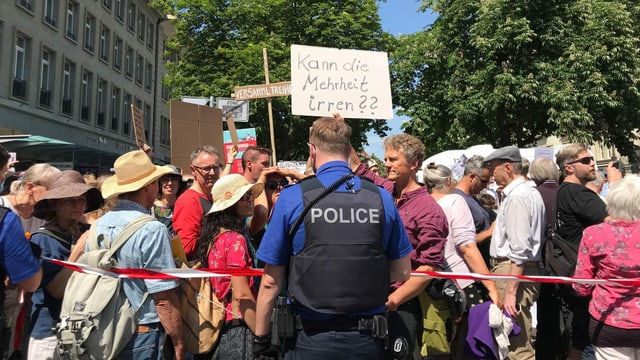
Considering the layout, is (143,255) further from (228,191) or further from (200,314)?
(228,191)

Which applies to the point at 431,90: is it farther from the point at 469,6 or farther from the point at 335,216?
the point at 335,216

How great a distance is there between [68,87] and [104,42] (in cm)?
561

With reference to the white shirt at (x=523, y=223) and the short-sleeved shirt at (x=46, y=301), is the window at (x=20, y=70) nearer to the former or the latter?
the short-sleeved shirt at (x=46, y=301)

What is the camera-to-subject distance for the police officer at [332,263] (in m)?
2.53

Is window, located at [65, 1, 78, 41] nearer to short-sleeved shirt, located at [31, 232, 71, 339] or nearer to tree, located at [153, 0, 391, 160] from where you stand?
tree, located at [153, 0, 391, 160]

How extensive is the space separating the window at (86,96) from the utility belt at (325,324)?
A: 30.9 metres

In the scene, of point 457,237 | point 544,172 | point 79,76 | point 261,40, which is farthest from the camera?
point 79,76

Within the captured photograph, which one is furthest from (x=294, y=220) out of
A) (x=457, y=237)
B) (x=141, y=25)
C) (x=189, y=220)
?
(x=141, y=25)

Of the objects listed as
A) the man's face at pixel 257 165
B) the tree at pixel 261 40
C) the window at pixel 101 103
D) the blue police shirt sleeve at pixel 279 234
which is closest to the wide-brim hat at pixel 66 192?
the blue police shirt sleeve at pixel 279 234

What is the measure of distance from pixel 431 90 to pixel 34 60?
1754cm

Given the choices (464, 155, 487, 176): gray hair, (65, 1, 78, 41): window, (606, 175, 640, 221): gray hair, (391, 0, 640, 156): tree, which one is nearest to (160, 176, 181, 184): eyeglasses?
(464, 155, 487, 176): gray hair

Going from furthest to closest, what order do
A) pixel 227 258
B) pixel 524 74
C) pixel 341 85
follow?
pixel 524 74 → pixel 341 85 → pixel 227 258

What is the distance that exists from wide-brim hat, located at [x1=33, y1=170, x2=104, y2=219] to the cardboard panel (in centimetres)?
337

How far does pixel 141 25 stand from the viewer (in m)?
39.9
